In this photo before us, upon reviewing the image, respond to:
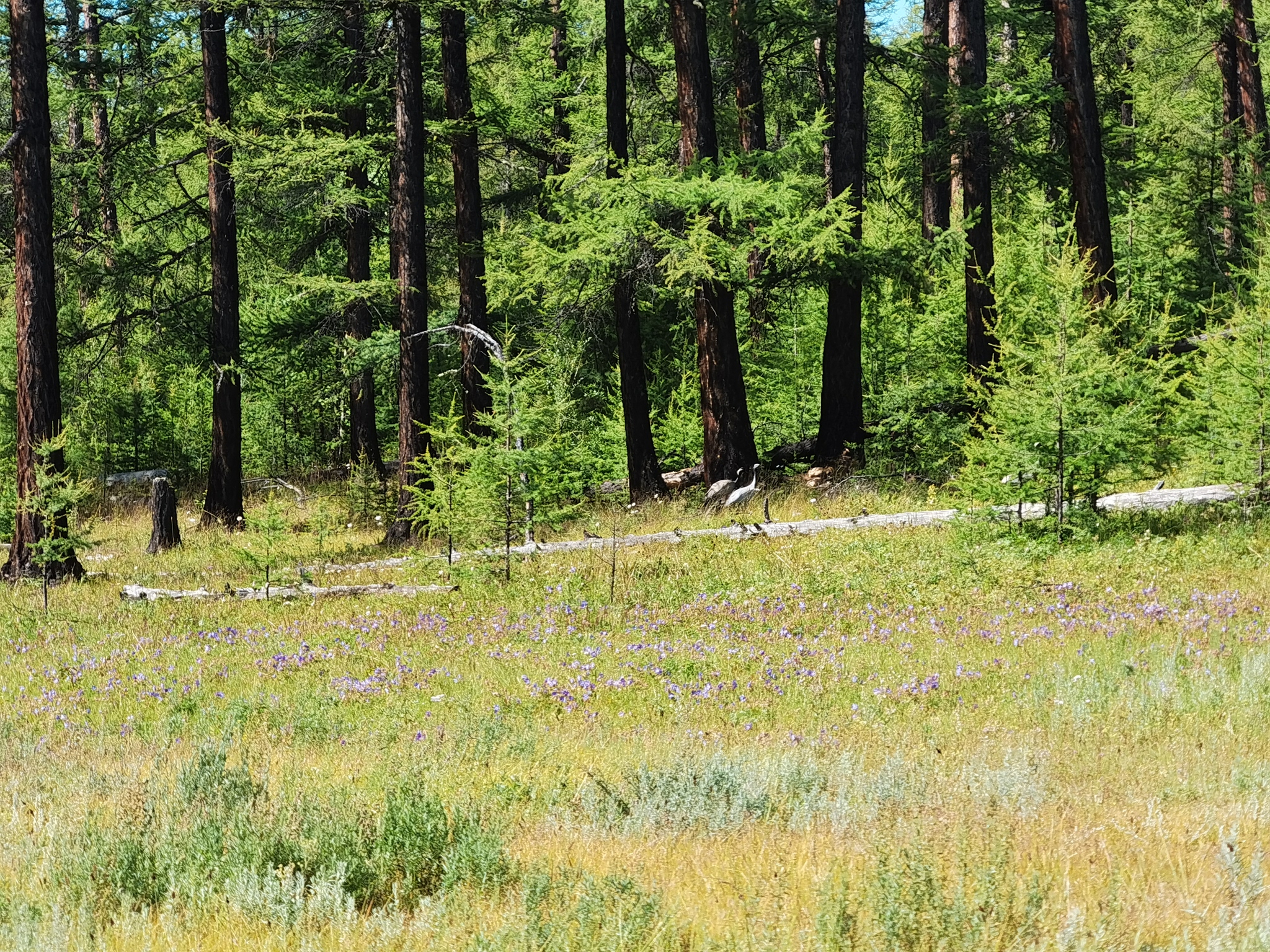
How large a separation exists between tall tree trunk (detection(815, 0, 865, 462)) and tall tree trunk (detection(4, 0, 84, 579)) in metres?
10.5

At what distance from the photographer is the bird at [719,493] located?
15.7 m

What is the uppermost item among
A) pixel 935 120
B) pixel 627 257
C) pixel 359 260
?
pixel 935 120

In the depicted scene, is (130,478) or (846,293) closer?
Result: (846,293)


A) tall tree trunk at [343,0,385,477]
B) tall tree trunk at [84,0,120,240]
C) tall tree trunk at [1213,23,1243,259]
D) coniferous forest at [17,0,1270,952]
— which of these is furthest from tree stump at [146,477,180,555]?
tall tree trunk at [1213,23,1243,259]

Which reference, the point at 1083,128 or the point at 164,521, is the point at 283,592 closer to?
the point at 164,521

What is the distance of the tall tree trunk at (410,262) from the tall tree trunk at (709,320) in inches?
144

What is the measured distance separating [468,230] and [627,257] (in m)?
3.06

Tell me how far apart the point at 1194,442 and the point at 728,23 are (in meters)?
10.1

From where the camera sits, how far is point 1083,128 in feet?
49.4

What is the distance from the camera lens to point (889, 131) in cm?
3225

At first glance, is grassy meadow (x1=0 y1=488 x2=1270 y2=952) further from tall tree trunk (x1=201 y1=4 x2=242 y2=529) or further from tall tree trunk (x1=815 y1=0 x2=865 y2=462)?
tall tree trunk (x1=201 y1=4 x2=242 y2=529)

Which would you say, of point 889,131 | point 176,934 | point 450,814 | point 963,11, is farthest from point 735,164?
point 889,131

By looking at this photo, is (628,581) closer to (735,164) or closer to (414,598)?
(414,598)

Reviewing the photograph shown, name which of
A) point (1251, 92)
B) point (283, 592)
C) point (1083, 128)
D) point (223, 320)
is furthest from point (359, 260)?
point (1251, 92)
